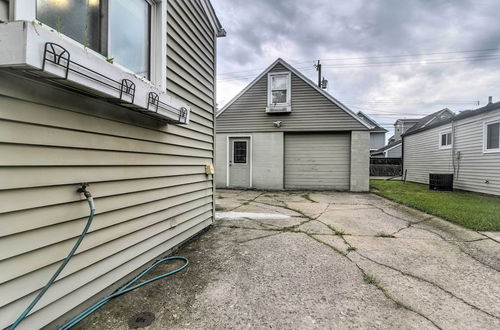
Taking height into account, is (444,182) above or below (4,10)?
below

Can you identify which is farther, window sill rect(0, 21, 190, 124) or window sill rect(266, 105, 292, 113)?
window sill rect(266, 105, 292, 113)

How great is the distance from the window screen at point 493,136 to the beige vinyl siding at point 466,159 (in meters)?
0.17

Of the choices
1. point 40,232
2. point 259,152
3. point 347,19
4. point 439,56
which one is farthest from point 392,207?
point 439,56

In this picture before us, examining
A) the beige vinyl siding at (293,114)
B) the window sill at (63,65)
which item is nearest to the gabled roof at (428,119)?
the beige vinyl siding at (293,114)

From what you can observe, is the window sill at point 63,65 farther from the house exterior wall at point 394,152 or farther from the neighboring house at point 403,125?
the neighboring house at point 403,125

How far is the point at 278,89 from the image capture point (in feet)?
29.7

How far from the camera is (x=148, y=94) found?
196 cm

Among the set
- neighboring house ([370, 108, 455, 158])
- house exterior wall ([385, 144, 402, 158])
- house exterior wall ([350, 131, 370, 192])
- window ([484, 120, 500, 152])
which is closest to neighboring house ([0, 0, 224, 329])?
house exterior wall ([350, 131, 370, 192])

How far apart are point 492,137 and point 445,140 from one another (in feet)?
8.72

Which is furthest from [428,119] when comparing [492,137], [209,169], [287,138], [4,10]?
[4,10]

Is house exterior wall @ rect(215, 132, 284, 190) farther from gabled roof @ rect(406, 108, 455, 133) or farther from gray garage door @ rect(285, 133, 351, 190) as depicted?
gabled roof @ rect(406, 108, 455, 133)

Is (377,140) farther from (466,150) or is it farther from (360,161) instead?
(360,161)

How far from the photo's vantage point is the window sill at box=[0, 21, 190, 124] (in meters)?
1.05

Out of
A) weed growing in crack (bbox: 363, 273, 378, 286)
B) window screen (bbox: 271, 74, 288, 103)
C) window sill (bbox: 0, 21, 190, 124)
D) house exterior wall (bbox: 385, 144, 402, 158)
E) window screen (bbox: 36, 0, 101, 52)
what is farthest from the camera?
house exterior wall (bbox: 385, 144, 402, 158)
